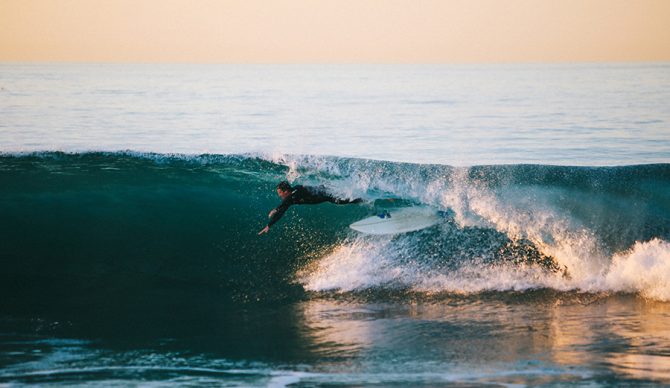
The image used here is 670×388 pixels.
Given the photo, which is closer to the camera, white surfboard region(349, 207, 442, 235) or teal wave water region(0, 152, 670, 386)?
teal wave water region(0, 152, 670, 386)

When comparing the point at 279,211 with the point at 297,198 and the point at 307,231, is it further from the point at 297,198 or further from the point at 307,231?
the point at 307,231

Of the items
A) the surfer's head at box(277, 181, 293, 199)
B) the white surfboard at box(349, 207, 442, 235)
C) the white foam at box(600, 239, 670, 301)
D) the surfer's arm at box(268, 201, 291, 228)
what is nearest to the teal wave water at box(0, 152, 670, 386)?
the white foam at box(600, 239, 670, 301)

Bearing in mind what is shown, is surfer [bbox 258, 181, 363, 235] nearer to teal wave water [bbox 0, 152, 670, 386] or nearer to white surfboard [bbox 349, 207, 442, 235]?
teal wave water [bbox 0, 152, 670, 386]

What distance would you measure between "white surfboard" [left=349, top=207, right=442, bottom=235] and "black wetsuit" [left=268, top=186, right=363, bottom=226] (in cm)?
86

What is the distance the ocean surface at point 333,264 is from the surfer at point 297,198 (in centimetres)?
26

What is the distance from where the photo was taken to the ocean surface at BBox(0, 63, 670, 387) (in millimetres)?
5957

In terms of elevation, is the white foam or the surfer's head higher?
the surfer's head

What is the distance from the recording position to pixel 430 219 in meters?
10.0

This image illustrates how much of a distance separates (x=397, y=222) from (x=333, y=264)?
1225 mm

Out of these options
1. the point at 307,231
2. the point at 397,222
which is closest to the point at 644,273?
the point at 397,222

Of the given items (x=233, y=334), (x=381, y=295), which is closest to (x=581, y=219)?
(x=381, y=295)

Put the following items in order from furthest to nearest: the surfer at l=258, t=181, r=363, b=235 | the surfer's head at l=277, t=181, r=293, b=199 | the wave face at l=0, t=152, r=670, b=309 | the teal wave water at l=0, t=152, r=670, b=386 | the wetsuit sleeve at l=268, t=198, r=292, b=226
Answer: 1. the surfer's head at l=277, t=181, r=293, b=199
2. the surfer at l=258, t=181, r=363, b=235
3. the wetsuit sleeve at l=268, t=198, r=292, b=226
4. the wave face at l=0, t=152, r=670, b=309
5. the teal wave water at l=0, t=152, r=670, b=386

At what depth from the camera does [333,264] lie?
356 inches

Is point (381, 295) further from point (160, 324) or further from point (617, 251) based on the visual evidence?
point (617, 251)
